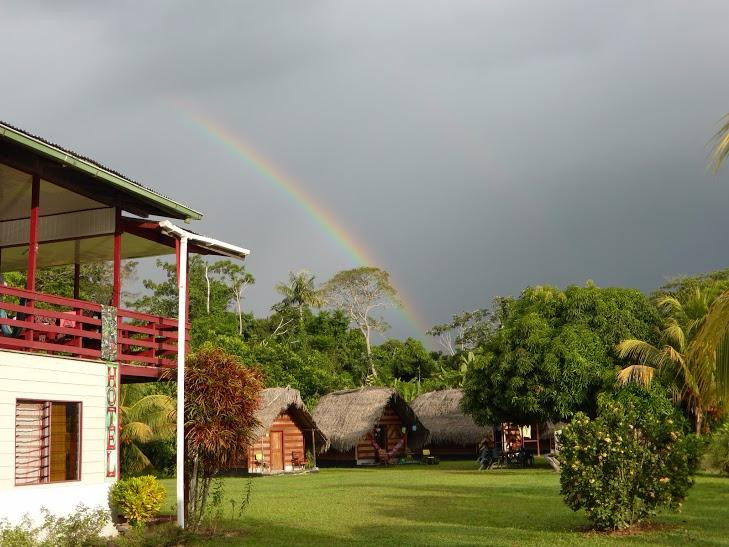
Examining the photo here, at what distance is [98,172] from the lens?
1511 cm

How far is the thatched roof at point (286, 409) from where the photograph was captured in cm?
3666

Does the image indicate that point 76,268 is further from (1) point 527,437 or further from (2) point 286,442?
(1) point 527,437

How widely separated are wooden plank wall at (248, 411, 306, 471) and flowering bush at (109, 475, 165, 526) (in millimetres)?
21786

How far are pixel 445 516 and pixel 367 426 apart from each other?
2423 cm

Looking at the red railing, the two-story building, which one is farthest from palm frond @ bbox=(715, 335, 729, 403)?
the red railing

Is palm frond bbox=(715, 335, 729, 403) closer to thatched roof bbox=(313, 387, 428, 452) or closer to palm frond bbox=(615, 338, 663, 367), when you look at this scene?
palm frond bbox=(615, 338, 663, 367)

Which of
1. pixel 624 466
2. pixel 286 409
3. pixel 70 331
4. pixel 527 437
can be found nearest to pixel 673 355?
pixel 286 409

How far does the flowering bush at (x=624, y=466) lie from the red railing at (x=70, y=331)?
791 centimetres

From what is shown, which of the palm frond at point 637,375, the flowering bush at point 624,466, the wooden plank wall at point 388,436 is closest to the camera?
the flowering bush at point 624,466

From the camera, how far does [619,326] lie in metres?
31.6

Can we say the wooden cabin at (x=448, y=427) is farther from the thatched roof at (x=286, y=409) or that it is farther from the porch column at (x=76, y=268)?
the porch column at (x=76, y=268)

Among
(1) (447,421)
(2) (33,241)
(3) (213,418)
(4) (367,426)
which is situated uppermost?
(2) (33,241)

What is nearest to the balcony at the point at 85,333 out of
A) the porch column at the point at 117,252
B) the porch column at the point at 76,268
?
the porch column at the point at 117,252

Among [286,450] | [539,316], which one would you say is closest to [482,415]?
[539,316]
